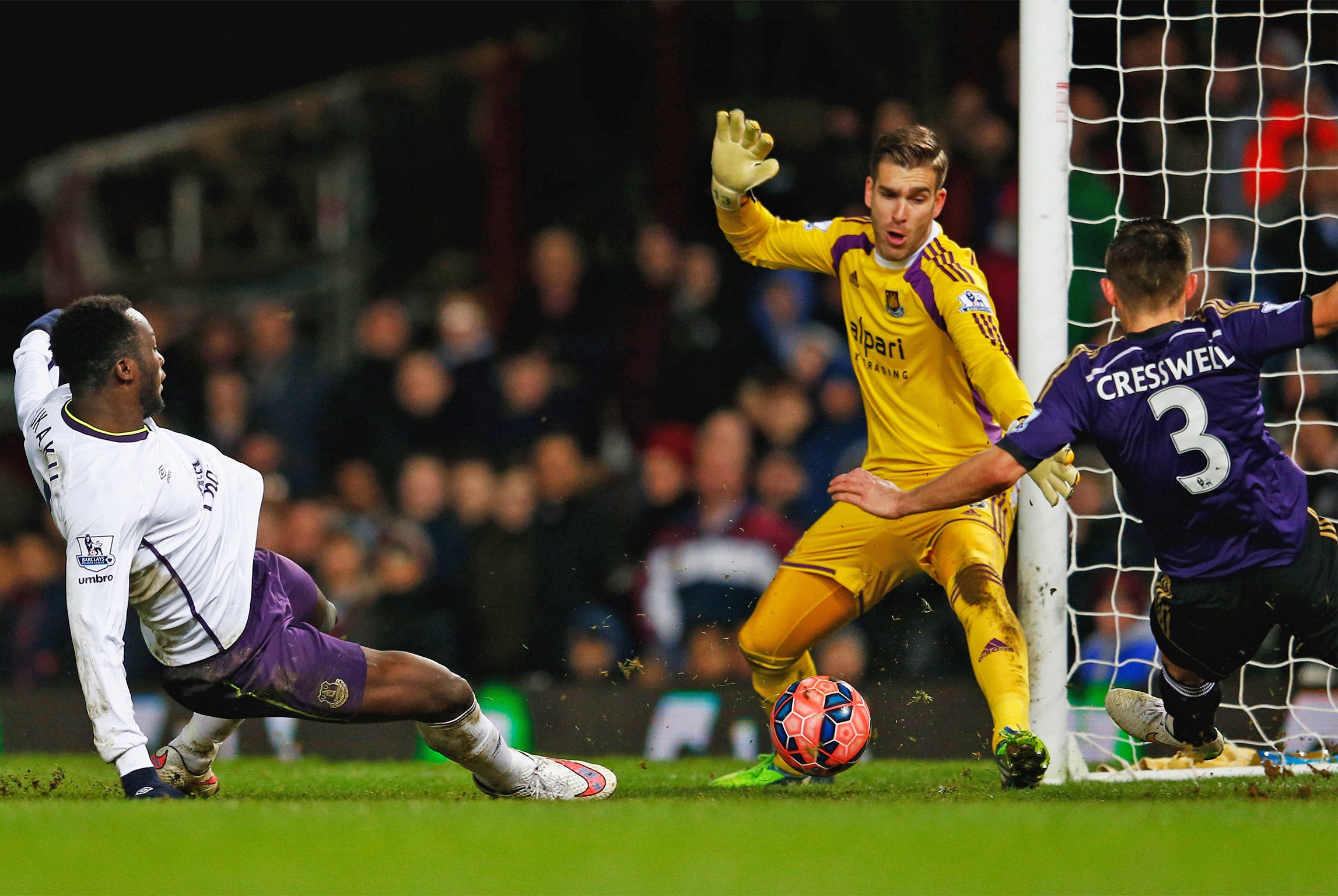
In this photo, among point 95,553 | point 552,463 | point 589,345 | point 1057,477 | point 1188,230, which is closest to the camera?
point 95,553

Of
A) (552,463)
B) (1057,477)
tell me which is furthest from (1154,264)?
(552,463)

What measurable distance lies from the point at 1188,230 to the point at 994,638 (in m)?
3.85

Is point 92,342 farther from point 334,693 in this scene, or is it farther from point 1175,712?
point 1175,712

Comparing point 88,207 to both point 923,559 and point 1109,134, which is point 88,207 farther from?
point 923,559

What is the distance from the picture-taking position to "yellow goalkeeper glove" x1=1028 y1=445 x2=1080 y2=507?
502 centimetres

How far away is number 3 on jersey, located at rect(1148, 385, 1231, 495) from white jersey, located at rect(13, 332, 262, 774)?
285 centimetres

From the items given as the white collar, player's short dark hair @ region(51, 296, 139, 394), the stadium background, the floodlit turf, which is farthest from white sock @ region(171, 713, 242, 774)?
the white collar

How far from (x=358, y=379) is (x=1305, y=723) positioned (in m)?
5.25

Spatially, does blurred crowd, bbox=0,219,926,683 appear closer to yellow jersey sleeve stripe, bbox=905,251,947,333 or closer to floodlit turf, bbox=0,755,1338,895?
yellow jersey sleeve stripe, bbox=905,251,947,333

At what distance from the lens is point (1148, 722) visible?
Answer: 207 inches

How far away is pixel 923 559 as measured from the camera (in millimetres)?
5445

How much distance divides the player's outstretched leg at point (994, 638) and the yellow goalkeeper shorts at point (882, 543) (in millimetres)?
17

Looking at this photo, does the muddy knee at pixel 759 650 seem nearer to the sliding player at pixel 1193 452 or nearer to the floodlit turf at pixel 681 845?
the floodlit turf at pixel 681 845

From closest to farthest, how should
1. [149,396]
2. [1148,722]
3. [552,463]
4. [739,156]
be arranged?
[149,396], [1148,722], [739,156], [552,463]
